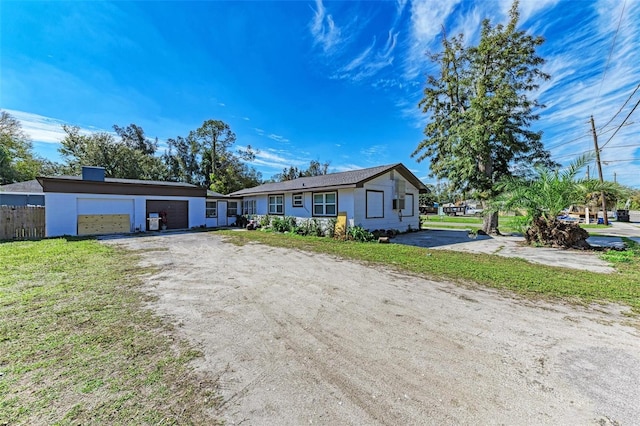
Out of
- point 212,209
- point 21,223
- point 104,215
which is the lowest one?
point 21,223

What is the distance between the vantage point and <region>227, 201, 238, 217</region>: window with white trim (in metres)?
20.7

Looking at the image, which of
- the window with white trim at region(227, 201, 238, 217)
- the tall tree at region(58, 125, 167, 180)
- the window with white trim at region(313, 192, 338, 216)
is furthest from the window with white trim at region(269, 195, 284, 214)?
the tall tree at region(58, 125, 167, 180)

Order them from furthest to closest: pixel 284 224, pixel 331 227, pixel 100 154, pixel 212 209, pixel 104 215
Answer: pixel 100 154, pixel 212 209, pixel 284 224, pixel 104 215, pixel 331 227

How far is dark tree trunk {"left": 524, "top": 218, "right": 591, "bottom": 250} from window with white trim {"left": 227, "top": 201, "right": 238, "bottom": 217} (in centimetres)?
1888

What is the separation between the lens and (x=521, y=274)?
18.9 feet

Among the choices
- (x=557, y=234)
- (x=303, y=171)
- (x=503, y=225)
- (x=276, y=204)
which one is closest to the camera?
(x=557, y=234)

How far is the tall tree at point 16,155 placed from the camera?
25266 mm

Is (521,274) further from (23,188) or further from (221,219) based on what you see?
(23,188)

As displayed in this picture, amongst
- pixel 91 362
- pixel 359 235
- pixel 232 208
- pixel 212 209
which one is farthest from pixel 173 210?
pixel 91 362

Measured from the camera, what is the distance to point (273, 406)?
195cm

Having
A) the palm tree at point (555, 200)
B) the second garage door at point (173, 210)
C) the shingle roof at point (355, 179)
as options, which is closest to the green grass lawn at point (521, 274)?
the palm tree at point (555, 200)

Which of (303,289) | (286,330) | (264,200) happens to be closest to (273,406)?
(286,330)

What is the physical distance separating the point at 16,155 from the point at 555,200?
148 feet

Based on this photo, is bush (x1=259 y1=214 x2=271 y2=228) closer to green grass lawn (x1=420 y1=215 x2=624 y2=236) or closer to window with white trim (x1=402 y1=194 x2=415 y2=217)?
window with white trim (x1=402 y1=194 x2=415 y2=217)
